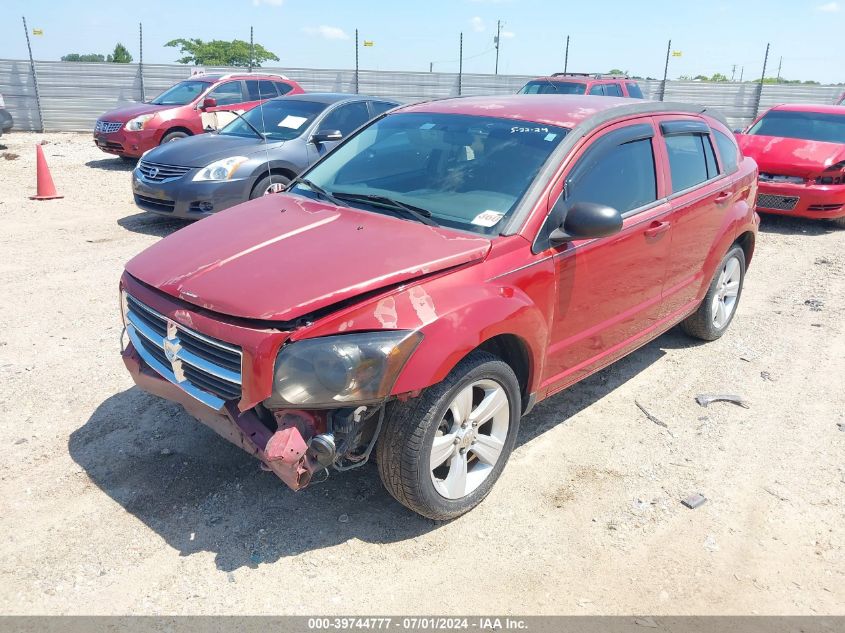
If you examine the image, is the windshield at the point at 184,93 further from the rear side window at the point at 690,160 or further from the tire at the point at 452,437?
the tire at the point at 452,437

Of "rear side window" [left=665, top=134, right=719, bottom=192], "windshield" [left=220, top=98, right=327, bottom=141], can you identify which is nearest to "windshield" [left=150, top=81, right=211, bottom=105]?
"windshield" [left=220, top=98, right=327, bottom=141]

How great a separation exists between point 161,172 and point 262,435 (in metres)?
6.46

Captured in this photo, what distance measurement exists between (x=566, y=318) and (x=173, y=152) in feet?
21.3

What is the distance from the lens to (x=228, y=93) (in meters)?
13.9

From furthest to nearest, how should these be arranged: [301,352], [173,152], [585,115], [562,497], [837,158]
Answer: [837,158] < [173,152] < [585,115] < [562,497] < [301,352]

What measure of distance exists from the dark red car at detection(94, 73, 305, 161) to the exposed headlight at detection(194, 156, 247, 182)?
509 centimetres

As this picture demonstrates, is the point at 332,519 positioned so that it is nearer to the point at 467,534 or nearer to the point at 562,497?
the point at 467,534

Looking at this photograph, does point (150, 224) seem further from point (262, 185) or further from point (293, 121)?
point (293, 121)

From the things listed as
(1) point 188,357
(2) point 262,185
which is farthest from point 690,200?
(2) point 262,185

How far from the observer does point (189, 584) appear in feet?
9.49

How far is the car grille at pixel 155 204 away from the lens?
823 centimetres

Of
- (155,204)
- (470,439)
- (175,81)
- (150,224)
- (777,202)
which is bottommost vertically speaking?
(150,224)
